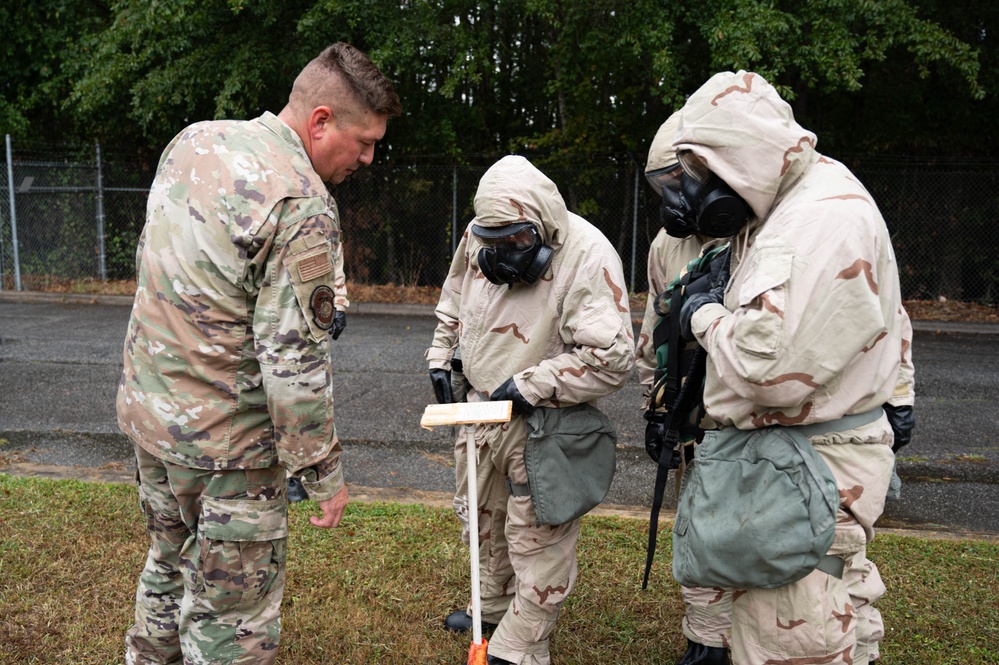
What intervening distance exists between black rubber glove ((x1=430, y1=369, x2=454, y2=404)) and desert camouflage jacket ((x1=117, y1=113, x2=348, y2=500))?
1.07 m

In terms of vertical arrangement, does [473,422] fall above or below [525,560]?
above

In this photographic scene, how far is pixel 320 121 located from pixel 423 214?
495 inches

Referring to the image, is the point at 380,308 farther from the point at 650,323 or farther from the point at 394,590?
the point at 650,323

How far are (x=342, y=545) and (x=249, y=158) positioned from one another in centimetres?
249

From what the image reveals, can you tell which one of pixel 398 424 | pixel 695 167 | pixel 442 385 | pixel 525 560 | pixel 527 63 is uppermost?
pixel 527 63

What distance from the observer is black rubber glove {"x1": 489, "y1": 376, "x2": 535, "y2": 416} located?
10.3 ft

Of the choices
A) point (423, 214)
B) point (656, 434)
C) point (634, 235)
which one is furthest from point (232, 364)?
point (423, 214)

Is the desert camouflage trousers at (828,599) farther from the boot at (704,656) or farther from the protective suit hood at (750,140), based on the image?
the boot at (704,656)

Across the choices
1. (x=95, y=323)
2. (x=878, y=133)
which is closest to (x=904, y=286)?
(x=878, y=133)

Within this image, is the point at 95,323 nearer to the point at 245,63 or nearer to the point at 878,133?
the point at 245,63

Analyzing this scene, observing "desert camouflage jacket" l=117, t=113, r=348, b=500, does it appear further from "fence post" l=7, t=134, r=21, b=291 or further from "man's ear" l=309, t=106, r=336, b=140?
"fence post" l=7, t=134, r=21, b=291

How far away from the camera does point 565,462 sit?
3.20m

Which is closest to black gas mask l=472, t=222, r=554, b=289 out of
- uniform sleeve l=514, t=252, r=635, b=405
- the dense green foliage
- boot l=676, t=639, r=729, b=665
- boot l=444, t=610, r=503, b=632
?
uniform sleeve l=514, t=252, r=635, b=405

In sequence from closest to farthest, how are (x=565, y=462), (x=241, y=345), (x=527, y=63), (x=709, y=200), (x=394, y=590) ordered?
(x=709, y=200)
(x=241, y=345)
(x=565, y=462)
(x=394, y=590)
(x=527, y=63)
